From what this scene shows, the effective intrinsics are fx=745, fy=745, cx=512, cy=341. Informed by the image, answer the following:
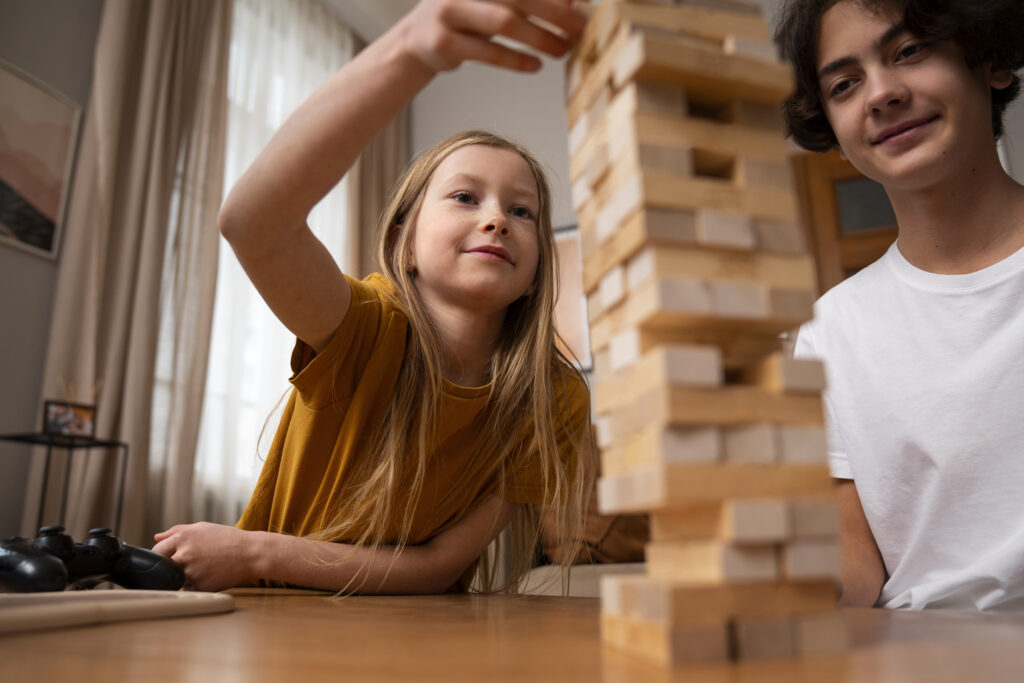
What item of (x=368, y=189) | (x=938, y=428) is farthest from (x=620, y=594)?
(x=368, y=189)

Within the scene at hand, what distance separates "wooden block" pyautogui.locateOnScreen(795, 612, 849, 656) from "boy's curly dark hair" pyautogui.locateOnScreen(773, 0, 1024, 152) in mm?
996

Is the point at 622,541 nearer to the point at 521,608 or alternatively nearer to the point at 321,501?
the point at 321,501

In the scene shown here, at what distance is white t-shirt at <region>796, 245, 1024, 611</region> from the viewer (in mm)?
1013

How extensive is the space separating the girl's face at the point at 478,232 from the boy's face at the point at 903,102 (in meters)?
0.52

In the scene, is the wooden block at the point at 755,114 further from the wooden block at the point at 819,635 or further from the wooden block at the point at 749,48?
→ the wooden block at the point at 819,635

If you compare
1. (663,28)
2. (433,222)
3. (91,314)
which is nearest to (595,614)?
(663,28)

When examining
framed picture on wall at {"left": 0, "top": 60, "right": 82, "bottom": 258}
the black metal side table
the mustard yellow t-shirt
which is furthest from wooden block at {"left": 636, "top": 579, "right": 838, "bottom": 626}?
framed picture on wall at {"left": 0, "top": 60, "right": 82, "bottom": 258}

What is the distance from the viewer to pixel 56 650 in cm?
41

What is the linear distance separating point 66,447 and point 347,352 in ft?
6.70

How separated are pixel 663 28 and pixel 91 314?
115 inches

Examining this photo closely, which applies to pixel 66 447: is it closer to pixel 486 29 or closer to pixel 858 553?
pixel 858 553

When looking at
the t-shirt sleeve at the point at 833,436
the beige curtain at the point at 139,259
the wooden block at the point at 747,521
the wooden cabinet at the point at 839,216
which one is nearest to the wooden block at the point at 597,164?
the wooden block at the point at 747,521

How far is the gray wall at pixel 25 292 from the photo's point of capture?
103 inches

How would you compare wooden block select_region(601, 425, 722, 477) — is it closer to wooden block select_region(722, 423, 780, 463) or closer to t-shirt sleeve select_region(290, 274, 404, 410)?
wooden block select_region(722, 423, 780, 463)
